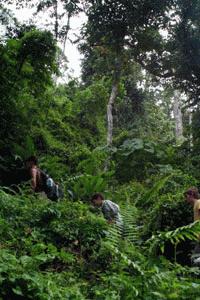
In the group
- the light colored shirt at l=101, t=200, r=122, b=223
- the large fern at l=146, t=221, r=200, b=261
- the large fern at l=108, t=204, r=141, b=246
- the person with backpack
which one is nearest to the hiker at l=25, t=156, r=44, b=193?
the person with backpack

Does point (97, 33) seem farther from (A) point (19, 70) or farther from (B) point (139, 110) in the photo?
(B) point (139, 110)

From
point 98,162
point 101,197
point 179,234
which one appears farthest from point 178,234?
point 98,162

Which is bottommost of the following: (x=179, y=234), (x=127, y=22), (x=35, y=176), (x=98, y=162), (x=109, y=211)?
(x=179, y=234)

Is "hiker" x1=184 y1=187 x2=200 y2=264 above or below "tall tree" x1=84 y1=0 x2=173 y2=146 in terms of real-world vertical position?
below

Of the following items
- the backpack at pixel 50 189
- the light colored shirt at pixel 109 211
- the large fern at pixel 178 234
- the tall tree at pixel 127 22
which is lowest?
the large fern at pixel 178 234

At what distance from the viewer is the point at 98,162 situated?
13539mm

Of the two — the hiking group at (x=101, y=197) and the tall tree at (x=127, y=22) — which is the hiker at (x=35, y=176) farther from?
the tall tree at (x=127, y=22)

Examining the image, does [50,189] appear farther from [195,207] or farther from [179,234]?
[179,234]

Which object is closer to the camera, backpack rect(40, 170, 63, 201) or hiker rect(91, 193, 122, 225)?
hiker rect(91, 193, 122, 225)

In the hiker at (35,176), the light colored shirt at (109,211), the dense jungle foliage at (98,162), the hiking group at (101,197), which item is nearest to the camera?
the dense jungle foliage at (98,162)

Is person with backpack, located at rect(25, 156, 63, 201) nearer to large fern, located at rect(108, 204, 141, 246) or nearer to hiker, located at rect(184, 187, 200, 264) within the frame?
large fern, located at rect(108, 204, 141, 246)

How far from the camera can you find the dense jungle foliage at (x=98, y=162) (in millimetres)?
4441

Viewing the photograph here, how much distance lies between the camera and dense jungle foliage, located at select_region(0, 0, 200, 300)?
444cm

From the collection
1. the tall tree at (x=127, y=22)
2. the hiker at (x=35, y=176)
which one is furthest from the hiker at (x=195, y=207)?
the tall tree at (x=127, y=22)
